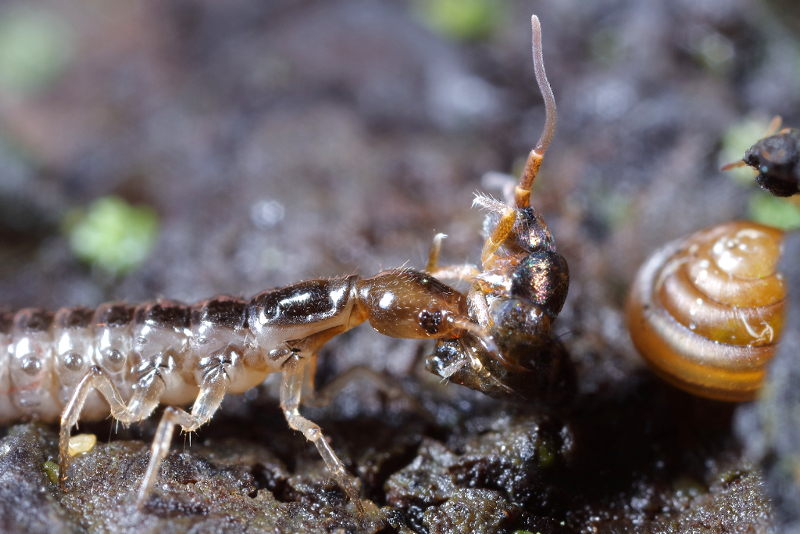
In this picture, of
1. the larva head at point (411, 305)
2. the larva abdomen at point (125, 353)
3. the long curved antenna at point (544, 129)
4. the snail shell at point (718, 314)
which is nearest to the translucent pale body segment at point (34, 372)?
the larva abdomen at point (125, 353)

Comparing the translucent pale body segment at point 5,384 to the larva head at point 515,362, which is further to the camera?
the translucent pale body segment at point 5,384

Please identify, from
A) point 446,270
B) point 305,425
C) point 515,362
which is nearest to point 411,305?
point 446,270

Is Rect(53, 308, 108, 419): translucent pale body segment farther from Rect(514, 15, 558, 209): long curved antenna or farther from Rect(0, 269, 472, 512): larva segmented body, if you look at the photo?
Rect(514, 15, 558, 209): long curved antenna

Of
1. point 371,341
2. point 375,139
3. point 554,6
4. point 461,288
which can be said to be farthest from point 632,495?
point 554,6

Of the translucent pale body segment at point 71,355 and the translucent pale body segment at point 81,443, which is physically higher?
the translucent pale body segment at point 71,355

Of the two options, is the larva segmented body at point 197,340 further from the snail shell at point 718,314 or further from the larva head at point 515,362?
the snail shell at point 718,314
